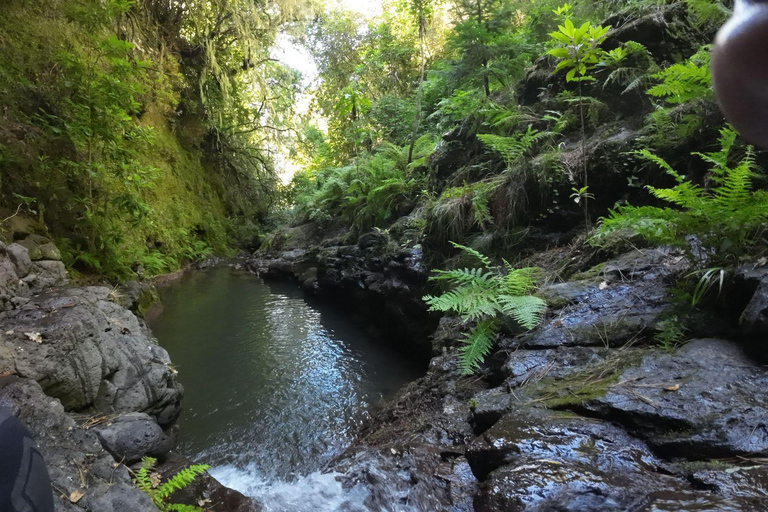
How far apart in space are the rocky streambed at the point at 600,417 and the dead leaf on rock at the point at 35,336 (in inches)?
99.2

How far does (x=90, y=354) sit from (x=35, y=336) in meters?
0.44

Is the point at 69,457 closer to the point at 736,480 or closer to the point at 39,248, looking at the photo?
the point at 39,248

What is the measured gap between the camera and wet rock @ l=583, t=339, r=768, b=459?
5.78 ft

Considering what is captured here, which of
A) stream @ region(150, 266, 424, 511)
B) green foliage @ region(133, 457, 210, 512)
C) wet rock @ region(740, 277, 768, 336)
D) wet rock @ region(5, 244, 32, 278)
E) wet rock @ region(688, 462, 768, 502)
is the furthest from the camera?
wet rock @ region(5, 244, 32, 278)

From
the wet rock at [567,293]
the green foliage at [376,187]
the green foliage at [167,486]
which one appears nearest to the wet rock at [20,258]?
the green foliage at [167,486]

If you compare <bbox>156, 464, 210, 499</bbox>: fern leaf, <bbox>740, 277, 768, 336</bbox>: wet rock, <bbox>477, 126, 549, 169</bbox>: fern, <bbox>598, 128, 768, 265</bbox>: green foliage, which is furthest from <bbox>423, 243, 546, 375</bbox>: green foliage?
<bbox>156, 464, 210, 499</bbox>: fern leaf

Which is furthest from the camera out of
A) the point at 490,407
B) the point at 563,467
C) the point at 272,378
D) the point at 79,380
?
the point at 272,378

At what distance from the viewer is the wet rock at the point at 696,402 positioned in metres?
1.76

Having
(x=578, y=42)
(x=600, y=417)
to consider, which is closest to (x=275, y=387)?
(x=600, y=417)

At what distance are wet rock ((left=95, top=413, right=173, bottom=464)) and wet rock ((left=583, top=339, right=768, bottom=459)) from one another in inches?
124

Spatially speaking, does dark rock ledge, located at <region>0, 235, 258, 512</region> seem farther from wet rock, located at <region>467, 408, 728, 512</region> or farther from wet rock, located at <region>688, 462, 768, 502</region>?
wet rock, located at <region>688, 462, 768, 502</region>

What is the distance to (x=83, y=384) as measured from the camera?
325 centimetres

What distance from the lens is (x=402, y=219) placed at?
24.8ft

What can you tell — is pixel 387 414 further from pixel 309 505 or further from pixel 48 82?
pixel 48 82
